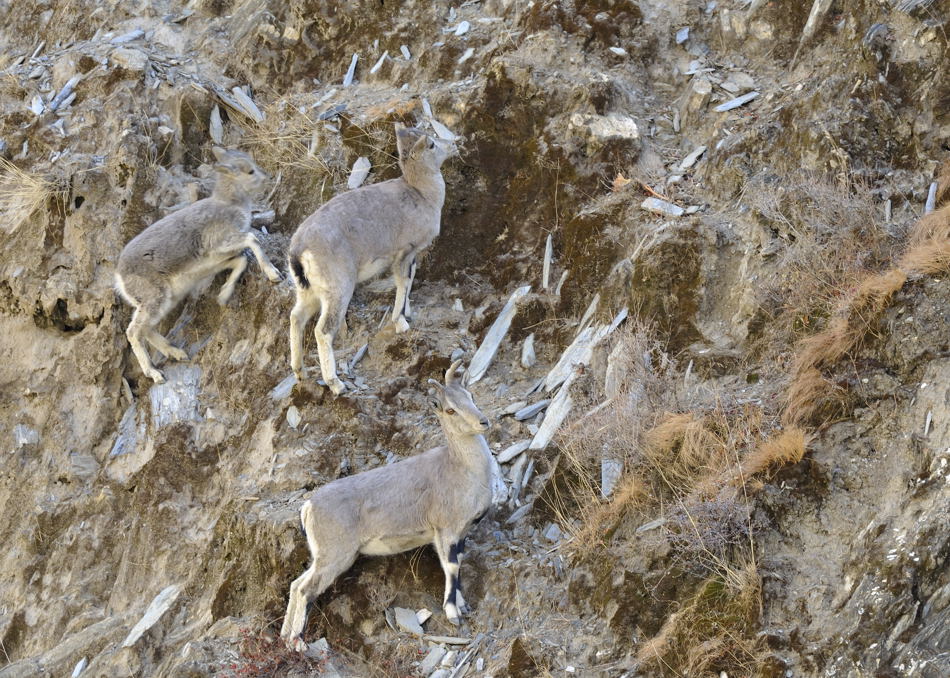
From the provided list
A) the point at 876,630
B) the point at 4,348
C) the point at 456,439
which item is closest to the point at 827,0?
the point at 456,439

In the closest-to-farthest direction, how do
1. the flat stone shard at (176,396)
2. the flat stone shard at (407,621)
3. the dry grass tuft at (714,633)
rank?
the dry grass tuft at (714,633), the flat stone shard at (407,621), the flat stone shard at (176,396)

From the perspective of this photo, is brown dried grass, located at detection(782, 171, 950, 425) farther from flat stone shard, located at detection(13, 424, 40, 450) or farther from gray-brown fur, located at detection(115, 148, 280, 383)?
flat stone shard, located at detection(13, 424, 40, 450)

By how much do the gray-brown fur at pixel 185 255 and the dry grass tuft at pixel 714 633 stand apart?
576 centimetres

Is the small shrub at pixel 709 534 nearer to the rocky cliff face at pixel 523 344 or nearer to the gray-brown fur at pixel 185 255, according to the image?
the rocky cliff face at pixel 523 344

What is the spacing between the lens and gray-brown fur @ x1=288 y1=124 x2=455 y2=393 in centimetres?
1004

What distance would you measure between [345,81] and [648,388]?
247 inches

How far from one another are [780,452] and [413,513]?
2.78m

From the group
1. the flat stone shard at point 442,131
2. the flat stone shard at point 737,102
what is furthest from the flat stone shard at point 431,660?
the flat stone shard at point 737,102

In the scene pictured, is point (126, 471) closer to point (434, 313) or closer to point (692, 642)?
point (434, 313)

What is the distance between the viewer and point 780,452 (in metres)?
7.61

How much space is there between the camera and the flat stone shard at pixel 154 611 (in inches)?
360

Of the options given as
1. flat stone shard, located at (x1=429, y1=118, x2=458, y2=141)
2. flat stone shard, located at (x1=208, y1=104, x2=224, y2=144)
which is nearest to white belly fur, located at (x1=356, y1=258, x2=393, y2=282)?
flat stone shard, located at (x1=429, y1=118, x2=458, y2=141)

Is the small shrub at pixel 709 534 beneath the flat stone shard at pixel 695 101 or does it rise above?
beneath

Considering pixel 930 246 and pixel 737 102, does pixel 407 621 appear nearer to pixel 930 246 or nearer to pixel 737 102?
pixel 930 246
